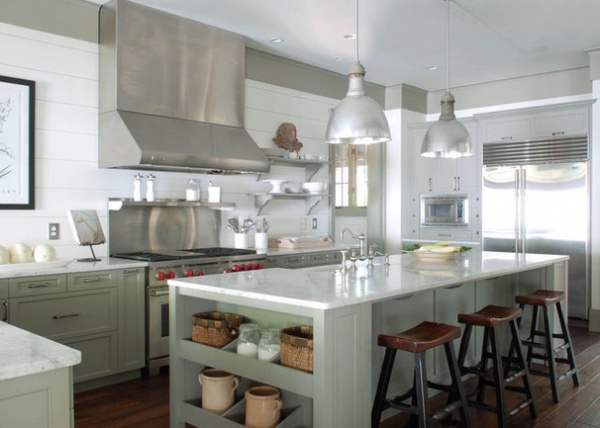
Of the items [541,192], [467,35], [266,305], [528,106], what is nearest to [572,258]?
[541,192]

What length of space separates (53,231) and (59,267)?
0.65 meters

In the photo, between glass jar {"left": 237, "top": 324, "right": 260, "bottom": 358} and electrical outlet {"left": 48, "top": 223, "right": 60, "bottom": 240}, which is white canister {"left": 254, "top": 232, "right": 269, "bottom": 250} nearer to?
electrical outlet {"left": 48, "top": 223, "right": 60, "bottom": 240}

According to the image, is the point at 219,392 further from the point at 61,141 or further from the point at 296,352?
the point at 61,141

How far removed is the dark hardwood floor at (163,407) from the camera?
317cm

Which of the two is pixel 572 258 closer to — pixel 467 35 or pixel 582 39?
pixel 582 39

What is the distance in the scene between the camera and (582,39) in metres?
5.27

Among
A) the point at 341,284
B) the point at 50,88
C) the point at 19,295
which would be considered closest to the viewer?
the point at 341,284

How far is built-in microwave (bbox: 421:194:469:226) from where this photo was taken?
6684 mm

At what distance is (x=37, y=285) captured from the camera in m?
3.47

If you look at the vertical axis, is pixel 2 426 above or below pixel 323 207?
below

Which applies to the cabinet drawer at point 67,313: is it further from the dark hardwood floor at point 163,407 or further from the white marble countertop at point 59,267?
the dark hardwood floor at point 163,407

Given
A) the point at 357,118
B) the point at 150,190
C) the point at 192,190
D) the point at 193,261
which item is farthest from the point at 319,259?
the point at 357,118

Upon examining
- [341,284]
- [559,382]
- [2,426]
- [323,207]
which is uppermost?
[323,207]

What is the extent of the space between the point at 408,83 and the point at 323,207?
2.05m
